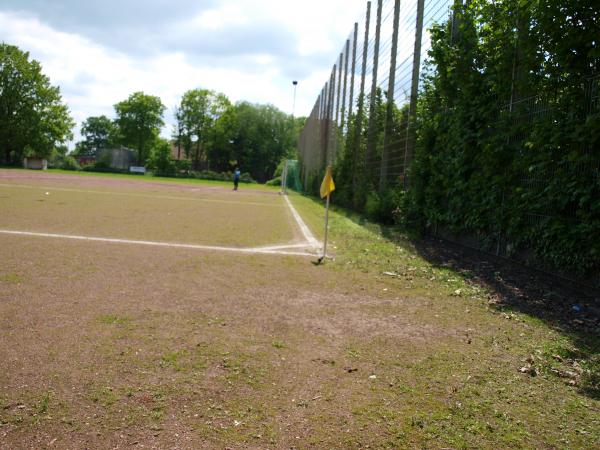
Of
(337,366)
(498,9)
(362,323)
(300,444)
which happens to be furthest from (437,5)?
(300,444)

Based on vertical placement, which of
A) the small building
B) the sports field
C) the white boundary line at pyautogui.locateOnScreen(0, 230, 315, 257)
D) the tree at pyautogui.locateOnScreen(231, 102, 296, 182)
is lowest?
the sports field

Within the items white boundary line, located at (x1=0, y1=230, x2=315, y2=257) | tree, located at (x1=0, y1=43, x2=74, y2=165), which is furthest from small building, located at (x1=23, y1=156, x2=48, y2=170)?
white boundary line, located at (x1=0, y1=230, x2=315, y2=257)

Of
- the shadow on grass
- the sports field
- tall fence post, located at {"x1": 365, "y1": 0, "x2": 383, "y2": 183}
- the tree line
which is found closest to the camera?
the sports field

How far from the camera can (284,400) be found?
102 inches

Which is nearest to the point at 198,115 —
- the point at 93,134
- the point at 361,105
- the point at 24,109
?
the point at 24,109

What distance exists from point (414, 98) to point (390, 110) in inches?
93.0

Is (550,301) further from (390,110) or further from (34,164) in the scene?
(34,164)

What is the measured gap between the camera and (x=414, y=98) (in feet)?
38.4

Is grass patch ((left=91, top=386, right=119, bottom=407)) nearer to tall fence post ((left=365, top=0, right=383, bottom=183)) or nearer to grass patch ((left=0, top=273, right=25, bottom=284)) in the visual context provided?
grass patch ((left=0, top=273, right=25, bottom=284))

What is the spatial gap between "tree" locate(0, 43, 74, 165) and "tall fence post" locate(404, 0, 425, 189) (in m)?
68.5

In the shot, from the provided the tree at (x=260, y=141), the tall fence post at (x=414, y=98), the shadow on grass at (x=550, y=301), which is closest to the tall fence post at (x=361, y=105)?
the tall fence post at (x=414, y=98)

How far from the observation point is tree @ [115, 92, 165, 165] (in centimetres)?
10081

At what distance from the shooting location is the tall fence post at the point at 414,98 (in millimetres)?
11484

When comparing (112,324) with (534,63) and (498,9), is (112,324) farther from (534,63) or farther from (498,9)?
(498,9)
